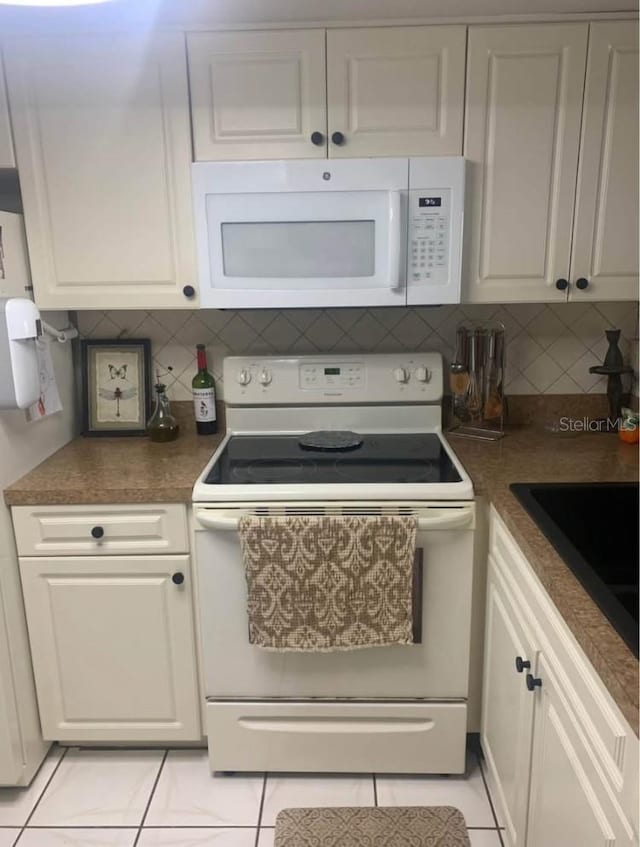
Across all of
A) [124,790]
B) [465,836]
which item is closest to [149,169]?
[124,790]

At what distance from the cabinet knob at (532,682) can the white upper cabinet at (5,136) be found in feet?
6.12

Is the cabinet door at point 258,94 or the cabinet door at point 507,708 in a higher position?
the cabinet door at point 258,94

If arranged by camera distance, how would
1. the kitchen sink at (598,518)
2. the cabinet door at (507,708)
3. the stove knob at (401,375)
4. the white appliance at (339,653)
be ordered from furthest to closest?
the stove knob at (401,375) → the white appliance at (339,653) → the kitchen sink at (598,518) → the cabinet door at (507,708)

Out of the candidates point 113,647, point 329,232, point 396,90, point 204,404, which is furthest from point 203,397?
point 396,90

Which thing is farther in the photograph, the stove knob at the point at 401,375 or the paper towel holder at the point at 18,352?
the stove knob at the point at 401,375

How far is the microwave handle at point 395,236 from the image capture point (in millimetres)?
1695

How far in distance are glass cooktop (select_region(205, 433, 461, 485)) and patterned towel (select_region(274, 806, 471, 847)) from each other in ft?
2.94

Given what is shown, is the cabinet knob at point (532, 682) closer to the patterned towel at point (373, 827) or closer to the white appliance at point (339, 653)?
the white appliance at point (339, 653)

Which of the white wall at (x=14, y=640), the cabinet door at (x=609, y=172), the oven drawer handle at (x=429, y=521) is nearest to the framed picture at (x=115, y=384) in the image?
the white wall at (x=14, y=640)

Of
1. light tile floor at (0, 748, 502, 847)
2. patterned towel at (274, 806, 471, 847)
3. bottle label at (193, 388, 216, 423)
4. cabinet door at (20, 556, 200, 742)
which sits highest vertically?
bottle label at (193, 388, 216, 423)

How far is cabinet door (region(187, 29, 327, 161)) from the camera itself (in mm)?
1688

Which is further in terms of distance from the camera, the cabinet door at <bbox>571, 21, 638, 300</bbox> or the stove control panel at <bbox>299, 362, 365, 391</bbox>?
the stove control panel at <bbox>299, 362, 365, 391</bbox>

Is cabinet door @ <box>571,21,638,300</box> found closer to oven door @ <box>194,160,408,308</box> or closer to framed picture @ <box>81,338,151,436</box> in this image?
oven door @ <box>194,160,408,308</box>

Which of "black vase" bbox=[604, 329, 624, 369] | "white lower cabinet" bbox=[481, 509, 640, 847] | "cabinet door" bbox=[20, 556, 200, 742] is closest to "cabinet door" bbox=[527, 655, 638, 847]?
"white lower cabinet" bbox=[481, 509, 640, 847]
